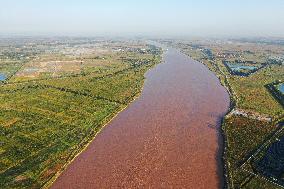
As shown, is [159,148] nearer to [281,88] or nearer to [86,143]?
[86,143]

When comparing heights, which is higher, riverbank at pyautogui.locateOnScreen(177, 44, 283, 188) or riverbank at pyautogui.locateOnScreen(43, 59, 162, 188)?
riverbank at pyautogui.locateOnScreen(177, 44, 283, 188)

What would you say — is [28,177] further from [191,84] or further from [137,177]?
[191,84]

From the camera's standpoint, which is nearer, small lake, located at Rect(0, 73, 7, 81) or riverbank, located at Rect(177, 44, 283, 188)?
riverbank, located at Rect(177, 44, 283, 188)

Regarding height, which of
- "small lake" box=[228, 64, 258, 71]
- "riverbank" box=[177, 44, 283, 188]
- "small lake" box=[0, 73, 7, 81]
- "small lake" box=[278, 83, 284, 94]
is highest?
"riverbank" box=[177, 44, 283, 188]

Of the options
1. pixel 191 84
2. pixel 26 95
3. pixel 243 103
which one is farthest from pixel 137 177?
pixel 191 84

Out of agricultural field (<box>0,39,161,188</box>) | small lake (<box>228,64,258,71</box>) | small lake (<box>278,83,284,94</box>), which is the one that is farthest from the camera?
small lake (<box>228,64,258,71</box>)

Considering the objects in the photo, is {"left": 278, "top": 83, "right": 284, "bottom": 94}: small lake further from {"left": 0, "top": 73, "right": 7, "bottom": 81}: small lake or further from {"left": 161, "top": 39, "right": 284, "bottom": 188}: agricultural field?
{"left": 0, "top": 73, "right": 7, "bottom": 81}: small lake

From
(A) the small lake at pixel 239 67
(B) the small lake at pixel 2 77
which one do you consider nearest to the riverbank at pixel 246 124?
(A) the small lake at pixel 239 67

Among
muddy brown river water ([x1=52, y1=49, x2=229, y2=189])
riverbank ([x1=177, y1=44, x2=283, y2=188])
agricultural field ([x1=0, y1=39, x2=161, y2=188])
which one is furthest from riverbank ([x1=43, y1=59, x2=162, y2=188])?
riverbank ([x1=177, y1=44, x2=283, y2=188])

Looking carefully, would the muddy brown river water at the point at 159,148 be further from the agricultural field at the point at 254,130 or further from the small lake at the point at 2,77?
the small lake at the point at 2,77
